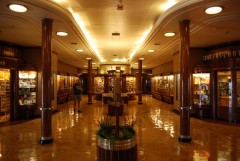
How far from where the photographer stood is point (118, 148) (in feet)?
11.1

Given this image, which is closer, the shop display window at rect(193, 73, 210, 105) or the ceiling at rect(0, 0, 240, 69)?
the ceiling at rect(0, 0, 240, 69)

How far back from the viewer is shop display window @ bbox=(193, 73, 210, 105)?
29.8ft

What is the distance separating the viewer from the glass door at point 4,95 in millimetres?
8305

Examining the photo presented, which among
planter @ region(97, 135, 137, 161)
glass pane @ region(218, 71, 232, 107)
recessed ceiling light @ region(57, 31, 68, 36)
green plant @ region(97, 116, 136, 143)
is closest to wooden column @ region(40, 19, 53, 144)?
recessed ceiling light @ region(57, 31, 68, 36)

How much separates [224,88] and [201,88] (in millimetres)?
982

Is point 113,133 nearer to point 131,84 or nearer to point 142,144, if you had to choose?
point 142,144

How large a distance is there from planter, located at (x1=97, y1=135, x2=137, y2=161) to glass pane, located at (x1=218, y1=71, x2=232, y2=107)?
22.0 feet

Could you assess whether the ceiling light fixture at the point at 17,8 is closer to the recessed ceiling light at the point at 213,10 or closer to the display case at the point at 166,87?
the recessed ceiling light at the point at 213,10

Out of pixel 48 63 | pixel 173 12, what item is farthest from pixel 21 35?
pixel 173 12

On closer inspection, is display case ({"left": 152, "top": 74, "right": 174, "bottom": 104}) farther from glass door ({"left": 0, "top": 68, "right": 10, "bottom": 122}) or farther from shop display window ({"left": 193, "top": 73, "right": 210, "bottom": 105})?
glass door ({"left": 0, "top": 68, "right": 10, "bottom": 122})

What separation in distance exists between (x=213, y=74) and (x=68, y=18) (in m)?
6.98

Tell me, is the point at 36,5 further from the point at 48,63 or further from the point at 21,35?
the point at 21,35

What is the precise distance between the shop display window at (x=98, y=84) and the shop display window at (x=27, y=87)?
8.80m

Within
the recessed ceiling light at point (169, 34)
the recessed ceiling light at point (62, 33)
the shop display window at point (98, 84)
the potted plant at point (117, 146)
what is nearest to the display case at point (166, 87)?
the shop display window at point (98, 84)
